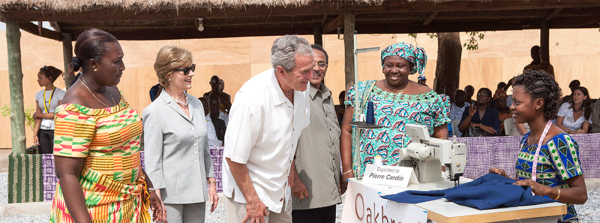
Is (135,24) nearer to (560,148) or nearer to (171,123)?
(171,123)

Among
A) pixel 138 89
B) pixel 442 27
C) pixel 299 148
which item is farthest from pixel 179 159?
pixel 138 89

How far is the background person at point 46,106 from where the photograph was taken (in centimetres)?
744

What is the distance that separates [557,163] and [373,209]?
101 cm

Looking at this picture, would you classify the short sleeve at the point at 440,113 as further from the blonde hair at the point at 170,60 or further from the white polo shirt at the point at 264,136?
the blonde hair at the point at 170,60

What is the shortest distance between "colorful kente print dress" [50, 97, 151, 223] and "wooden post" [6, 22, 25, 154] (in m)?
5.49

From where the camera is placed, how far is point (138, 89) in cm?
1681

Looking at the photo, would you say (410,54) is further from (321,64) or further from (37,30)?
(37,30)

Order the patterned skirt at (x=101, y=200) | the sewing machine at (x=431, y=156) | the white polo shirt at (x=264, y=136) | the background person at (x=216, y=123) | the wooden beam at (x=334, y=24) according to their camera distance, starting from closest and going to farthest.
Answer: the patterned skirt at (x=101, y=200)
the white polo shirt at (x=264, y=136)
the sewing machine at (x=431, y=156)
the background person at (x=216, y=123)
the wooden beam at (x=334, y=24)

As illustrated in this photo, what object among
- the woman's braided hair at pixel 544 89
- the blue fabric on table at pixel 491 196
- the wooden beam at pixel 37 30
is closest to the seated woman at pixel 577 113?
the woman's braided hair at pixel 544 89

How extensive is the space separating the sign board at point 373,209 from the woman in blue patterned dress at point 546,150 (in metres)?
0.53

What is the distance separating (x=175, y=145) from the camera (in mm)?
3232

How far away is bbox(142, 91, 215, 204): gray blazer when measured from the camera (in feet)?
10.5

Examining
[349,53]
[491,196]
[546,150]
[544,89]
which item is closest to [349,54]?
[349,53]

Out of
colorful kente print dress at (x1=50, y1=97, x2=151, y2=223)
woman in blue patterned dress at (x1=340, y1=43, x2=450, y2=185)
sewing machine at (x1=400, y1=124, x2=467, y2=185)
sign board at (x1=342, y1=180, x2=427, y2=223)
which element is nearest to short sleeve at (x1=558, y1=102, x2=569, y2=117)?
woman in blue patterned dress at (x1=340, y1=43, x2=450, y2=185)
